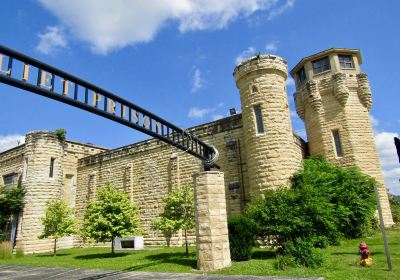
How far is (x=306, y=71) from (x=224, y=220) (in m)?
15.3

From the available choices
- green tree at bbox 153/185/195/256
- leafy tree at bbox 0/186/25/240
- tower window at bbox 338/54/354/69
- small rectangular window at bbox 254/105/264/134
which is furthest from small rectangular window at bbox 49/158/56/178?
tower window at bbox 338/54/354/69

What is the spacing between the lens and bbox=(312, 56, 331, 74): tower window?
21989mm

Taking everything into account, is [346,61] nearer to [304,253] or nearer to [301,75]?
[301,75]

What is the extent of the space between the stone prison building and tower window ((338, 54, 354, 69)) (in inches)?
1.0

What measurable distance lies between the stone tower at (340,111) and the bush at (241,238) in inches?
406

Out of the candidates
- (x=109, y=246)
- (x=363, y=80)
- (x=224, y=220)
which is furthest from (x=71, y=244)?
(x=363, y=80)

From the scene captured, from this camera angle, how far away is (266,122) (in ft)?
53.7

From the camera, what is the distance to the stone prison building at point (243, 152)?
16.6 meters

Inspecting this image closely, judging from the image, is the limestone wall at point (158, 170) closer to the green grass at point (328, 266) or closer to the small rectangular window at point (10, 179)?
the green grass at point (328, 266)

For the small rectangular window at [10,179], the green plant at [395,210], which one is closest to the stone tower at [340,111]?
the green plant at [395,210]

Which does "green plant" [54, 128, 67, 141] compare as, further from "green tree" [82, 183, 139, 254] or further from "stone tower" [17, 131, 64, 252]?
"green tree" [82, 183, 139, 254]

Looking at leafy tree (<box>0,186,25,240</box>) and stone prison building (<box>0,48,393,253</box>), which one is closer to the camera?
stone prison building (<box>0,48,393,253</box>)

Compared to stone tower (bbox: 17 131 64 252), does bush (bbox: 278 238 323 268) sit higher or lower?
lower

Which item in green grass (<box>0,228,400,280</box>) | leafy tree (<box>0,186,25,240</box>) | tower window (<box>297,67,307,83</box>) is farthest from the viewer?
leafy tree (<box>0,186,25,240</box>)
